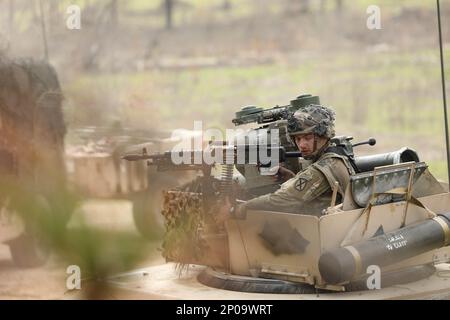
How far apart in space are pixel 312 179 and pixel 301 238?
0.49 m

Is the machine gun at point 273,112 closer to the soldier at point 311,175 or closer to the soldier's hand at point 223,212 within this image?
the soldier at point 311,175

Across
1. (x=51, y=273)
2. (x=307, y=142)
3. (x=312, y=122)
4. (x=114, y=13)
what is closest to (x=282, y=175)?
(x=307, y=142)

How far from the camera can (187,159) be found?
956 cm

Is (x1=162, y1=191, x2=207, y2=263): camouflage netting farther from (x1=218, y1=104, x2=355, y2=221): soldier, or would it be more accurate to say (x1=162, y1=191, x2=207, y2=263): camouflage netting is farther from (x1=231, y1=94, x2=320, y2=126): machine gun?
(x1=231, y1=94, x2=320, y2=126): machine gun

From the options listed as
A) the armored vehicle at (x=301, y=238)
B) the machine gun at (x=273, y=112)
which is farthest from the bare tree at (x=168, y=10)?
the armored vehicle at (x=301, y=238)

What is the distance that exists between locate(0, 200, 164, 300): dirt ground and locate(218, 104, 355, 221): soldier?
133 inches

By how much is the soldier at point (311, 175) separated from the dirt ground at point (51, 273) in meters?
3.39

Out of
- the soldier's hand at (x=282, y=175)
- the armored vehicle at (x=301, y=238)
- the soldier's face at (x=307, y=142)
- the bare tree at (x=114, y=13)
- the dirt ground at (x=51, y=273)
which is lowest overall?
the dirt ground at (x=51, y=273)

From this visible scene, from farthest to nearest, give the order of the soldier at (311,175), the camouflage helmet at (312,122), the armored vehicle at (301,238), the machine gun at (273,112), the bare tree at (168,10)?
the bare tree at (168,10)
the machine gun at (273,112)
the camouflage helmet at (312,122)
the soldier at (311,175)
the armored vehicle at (301,238)

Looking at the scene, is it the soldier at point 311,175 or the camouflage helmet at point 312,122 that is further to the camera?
the camouflage helmet at point 312,122

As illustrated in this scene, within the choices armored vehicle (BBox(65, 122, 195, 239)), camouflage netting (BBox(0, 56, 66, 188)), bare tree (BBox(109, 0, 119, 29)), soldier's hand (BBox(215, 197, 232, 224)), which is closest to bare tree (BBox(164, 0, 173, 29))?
bare tree (BBox(109, 0, 119, 29))

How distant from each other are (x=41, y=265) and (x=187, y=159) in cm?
431

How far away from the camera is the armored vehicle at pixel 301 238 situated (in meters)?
9.03
